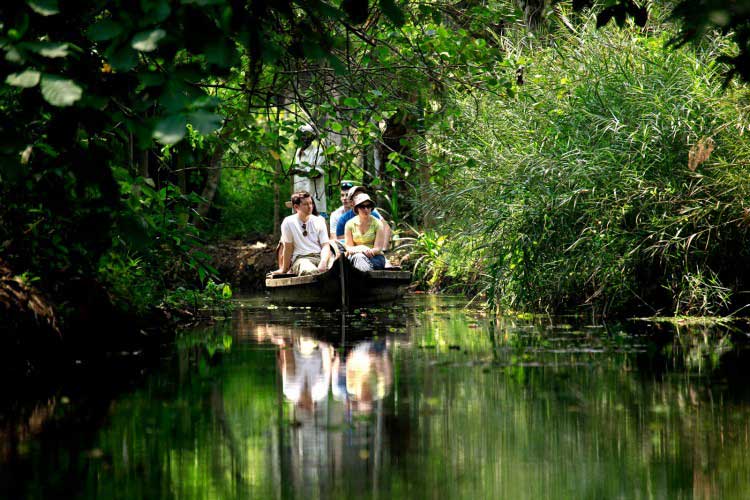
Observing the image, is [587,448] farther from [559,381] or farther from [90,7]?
[90,7]

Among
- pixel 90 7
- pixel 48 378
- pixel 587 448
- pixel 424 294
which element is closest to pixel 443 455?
pixel 587 448

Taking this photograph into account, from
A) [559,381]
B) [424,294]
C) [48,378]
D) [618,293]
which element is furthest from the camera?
[424,294]

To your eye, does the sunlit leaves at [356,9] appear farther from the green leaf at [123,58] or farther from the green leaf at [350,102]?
the green leaf at [350,102]

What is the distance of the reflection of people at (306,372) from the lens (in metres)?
7.57

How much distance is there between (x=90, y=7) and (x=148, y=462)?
2.12 meters

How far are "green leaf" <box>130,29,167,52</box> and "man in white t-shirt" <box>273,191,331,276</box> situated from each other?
1334 cm

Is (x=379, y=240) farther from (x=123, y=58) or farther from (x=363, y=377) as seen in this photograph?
(x=123, y=58)

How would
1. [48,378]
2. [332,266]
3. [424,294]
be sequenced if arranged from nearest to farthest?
1. [48,378]
2. [332,266]
3. [424,294]

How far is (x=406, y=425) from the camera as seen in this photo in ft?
21.0

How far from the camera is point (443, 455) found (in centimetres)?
558

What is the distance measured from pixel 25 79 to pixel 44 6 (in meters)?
0.32

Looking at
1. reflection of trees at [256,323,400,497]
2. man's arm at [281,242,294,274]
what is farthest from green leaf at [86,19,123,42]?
man's arm at [281,242,294,274]

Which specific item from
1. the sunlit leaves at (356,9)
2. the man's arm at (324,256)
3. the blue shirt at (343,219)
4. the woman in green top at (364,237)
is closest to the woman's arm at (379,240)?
the woman in green top at (364,237)

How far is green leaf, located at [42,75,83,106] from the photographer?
423cm
